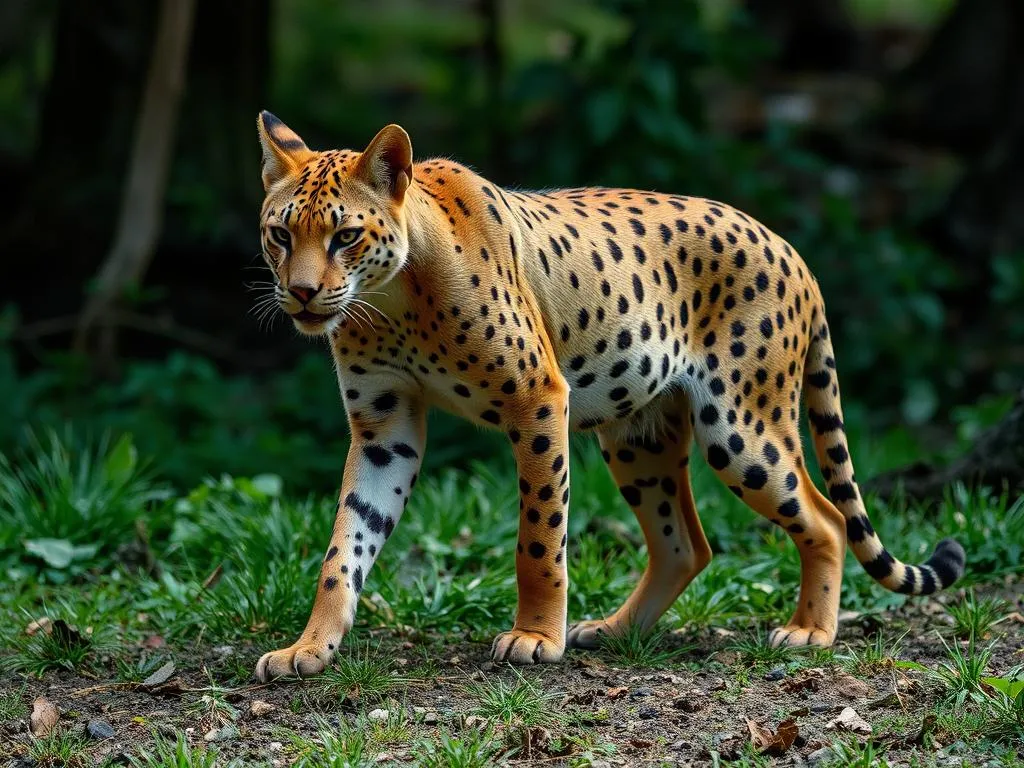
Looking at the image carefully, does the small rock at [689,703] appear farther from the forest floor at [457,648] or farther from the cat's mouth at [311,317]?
the cat's mouth at [311,317]

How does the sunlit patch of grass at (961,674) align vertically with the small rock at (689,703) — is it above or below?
above

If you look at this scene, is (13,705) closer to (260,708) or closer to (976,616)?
(260,708)

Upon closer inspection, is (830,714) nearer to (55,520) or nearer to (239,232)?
(55,520)

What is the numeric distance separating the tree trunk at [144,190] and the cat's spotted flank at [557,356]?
4.41 m

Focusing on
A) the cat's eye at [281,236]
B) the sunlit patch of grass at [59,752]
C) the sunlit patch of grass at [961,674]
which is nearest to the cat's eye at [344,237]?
the cat's eye at [281,236]

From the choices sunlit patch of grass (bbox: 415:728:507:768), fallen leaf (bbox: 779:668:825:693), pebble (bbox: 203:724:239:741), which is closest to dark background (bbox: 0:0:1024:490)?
pebble (bbox: 203:724:239:741)

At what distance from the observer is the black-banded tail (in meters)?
5.95

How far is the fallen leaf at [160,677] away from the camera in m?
5.40

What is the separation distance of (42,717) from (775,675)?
2720mm

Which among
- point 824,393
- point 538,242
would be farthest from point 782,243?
point 538,242

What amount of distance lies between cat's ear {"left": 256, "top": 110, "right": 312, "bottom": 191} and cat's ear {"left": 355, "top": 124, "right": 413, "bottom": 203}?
Answer: 37 cm

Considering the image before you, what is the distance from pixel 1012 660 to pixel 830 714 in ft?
3.14

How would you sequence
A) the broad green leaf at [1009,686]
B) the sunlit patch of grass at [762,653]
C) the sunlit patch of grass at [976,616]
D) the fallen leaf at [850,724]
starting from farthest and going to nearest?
the sunlit patch of grass at [976,616] → the sunlit patch of grass at [762,653] → the fallen leaf at [850,724] → the broad green leaf at [1009,686]

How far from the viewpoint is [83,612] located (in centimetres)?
612
